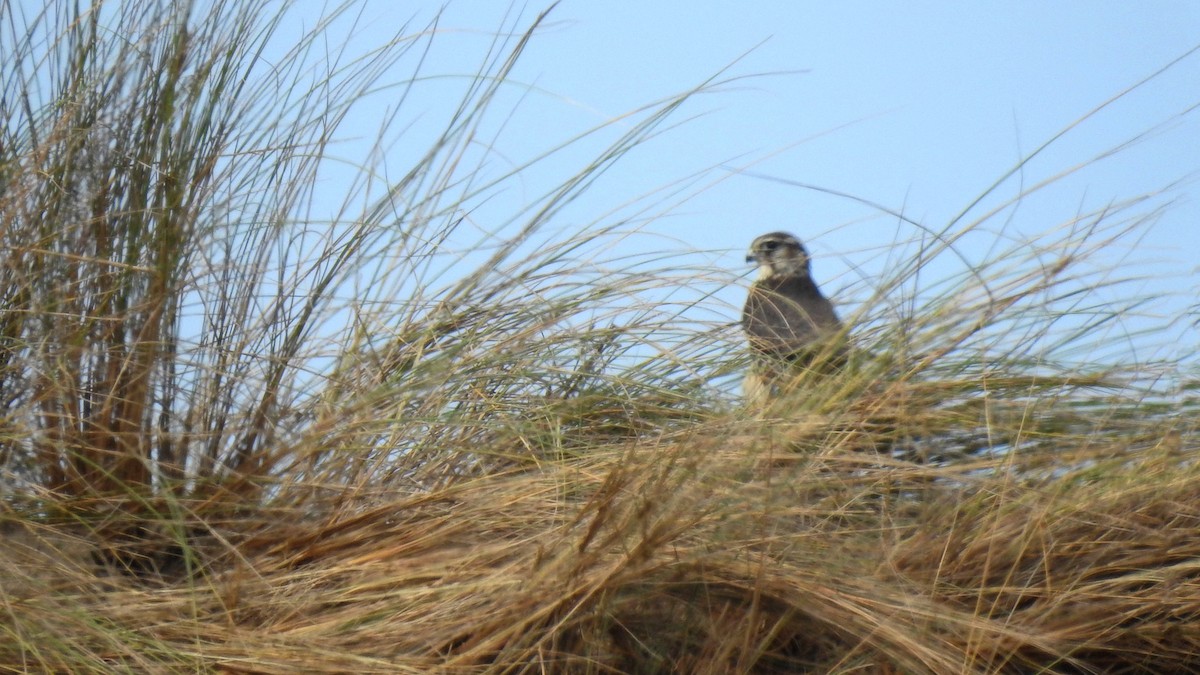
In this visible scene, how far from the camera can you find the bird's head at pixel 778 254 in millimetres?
4246

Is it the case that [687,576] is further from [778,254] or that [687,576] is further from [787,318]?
[778,254]

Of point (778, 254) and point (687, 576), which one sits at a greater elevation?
point (778, 254)

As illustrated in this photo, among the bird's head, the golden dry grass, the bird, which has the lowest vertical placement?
the golden dry grass

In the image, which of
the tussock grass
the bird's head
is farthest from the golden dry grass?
the bird's head

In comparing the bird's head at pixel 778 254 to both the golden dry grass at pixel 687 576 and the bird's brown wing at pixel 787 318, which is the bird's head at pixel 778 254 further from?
the golden dry grass at pixel 687 576

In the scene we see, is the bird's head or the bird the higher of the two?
the bird's head

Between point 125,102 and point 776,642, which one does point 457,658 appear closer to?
point 776,642

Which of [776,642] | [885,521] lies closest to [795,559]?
[776,642]

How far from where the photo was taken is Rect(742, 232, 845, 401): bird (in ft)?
9.21

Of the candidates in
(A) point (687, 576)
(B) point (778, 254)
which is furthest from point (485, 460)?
(B) point (778, 254)

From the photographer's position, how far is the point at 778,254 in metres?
4.38

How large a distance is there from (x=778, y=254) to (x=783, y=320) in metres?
1.38

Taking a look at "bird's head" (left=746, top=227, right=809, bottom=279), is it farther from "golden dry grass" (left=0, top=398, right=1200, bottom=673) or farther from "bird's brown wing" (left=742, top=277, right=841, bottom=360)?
"golden dry grass" (left=0, top=398, right=1200, bottom=673)

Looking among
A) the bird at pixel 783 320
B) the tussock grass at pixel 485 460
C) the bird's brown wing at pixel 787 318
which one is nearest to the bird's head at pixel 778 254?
the bird at pixel 783 320
